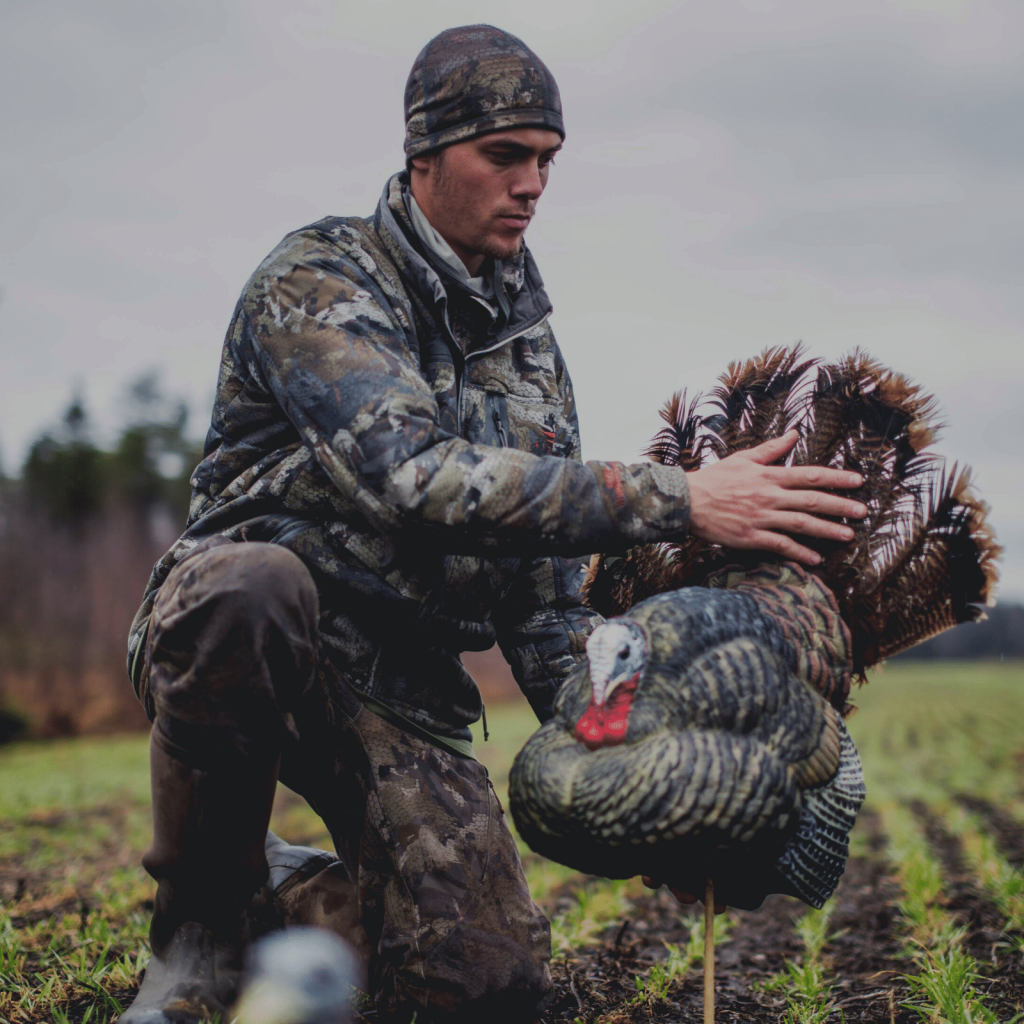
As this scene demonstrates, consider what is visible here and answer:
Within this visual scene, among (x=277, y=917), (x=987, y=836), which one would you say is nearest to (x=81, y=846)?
(x=277, y=917)

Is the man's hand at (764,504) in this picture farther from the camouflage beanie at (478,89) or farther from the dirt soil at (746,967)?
the dirt soil at (746,967)

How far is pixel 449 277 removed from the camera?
3193 millimetres

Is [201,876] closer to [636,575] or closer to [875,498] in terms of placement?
[636,575]

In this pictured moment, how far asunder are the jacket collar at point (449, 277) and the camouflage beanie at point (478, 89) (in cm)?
21

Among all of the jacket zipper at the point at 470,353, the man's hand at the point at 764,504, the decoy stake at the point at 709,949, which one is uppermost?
the jacket zipper at the point at 470,353

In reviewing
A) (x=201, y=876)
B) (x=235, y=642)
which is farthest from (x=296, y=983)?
(x=235, y=642)

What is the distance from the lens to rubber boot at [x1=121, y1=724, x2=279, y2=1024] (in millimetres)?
2607

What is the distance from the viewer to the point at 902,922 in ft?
14.8

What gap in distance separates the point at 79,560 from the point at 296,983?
19.9m

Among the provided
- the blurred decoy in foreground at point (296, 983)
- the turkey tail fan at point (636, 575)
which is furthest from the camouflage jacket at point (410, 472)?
the blurred decoy in foreground at point (296, 983)

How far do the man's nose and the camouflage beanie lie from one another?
128mm

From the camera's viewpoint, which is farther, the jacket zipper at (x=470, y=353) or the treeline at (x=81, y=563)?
the treeline at (x=81, y=563)

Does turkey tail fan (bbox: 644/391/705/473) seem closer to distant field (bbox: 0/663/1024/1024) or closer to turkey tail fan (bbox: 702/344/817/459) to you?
turkey tail fan (bbox: 702/344/817/459)

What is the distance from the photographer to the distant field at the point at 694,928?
3.17 m
